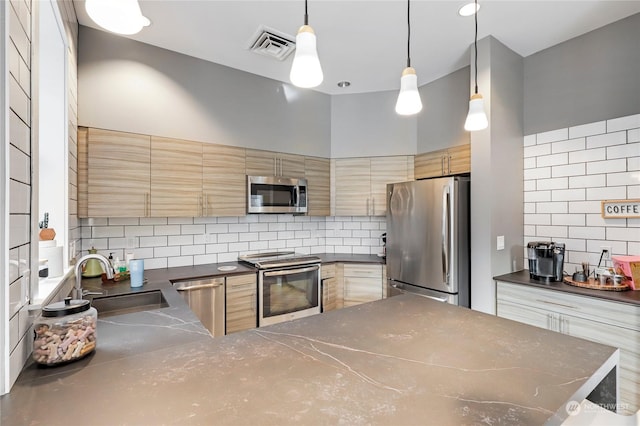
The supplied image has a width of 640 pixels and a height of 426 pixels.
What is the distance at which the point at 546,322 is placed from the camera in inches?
86.7

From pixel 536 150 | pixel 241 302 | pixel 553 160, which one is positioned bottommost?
pixel 241 302

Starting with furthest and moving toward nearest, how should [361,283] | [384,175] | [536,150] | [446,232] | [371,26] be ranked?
[384,175] → [361,283] → [536,150] → [446,232] → [371,26]

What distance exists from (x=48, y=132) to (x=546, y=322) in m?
3.43

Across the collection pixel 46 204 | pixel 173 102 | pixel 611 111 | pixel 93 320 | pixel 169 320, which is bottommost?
pixel 169 320

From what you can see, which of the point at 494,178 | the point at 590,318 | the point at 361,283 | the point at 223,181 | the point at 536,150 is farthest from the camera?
the point at 361,283

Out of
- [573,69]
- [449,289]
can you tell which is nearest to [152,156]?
[449,289]

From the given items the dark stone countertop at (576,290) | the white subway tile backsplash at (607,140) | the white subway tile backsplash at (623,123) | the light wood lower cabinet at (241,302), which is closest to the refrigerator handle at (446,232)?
the dark stone countertop at (576,290)

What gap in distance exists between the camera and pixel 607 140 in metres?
2.33

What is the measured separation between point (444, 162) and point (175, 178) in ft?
8.22

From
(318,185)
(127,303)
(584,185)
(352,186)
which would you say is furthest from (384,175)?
(127,303)

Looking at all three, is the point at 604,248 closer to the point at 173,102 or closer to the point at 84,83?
the point at 173,102

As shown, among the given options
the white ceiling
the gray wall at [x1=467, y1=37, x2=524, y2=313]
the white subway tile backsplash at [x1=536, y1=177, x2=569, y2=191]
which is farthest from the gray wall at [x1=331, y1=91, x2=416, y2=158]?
the white subway tile backsplash at [x1=536, y1=177, x2=569, y2=191]

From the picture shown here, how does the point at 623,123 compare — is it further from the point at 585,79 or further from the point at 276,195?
the point at 276,195

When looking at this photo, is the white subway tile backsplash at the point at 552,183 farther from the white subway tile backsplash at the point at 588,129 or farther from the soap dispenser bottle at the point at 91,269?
the soap dispenser bottle at the point at 91,269
